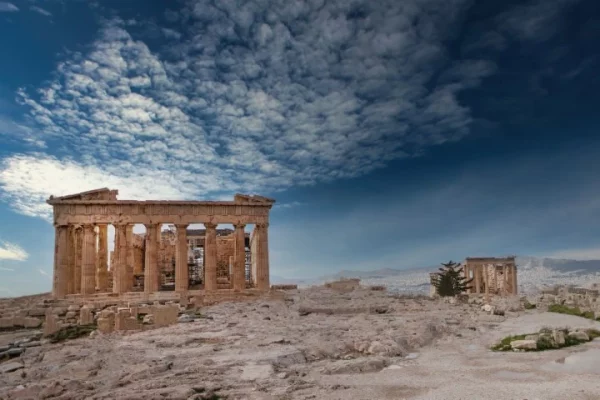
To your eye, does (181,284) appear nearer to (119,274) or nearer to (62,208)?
(119,274)

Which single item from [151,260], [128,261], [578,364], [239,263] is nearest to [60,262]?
[128,261]

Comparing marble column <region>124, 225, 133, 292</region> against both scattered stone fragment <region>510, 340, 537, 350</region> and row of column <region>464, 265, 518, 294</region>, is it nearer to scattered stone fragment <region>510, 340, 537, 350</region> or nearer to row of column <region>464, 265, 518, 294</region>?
scattered stone fragment <region>510, 340, 537, 350</region>

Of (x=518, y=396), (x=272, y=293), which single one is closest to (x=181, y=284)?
(x=272, y=293)

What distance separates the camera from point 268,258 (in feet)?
114

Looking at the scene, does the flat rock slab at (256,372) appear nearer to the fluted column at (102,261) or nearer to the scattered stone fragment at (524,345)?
the scattered stone fragment at (524,345)

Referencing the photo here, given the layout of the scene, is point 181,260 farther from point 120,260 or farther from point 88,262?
point 88,262

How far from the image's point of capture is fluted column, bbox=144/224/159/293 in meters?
32.6

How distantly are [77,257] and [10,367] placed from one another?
901 inches

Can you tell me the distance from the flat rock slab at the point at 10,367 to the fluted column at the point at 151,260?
1896 centimetres

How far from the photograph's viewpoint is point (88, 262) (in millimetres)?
31953

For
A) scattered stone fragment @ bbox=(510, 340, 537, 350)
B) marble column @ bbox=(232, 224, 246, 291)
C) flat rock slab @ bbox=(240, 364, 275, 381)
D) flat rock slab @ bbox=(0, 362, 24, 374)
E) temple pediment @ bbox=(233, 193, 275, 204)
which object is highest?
temple pediment @ bbox=(233, 193, 275, 204)

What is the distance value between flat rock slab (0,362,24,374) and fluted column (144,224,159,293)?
19.0 meters

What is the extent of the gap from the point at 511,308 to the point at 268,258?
1642 centimetres

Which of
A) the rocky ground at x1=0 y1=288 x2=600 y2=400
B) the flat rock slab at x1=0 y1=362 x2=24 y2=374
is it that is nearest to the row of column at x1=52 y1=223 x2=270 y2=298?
the rocky ground at x1=0 y1=288 x2=600 y2=400
